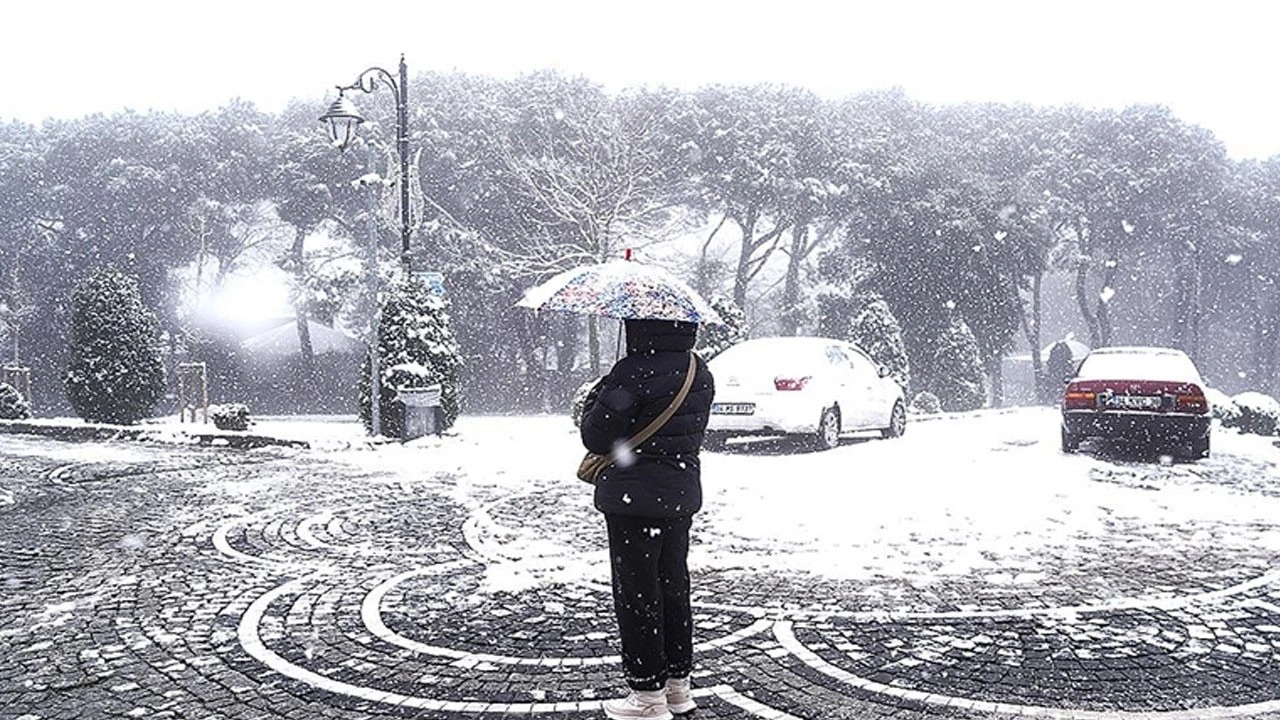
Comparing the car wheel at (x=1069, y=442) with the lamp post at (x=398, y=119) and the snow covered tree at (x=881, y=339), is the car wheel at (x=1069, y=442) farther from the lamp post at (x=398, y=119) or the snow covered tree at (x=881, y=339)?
the snow covered tree at (x=881, y=339)

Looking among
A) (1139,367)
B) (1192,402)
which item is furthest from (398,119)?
(1192,402)

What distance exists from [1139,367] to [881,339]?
44.0 ft

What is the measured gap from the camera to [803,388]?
13.8m

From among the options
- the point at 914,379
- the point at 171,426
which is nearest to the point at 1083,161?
the point at 914,379

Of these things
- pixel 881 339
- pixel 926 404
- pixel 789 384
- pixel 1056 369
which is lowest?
pixel 926 404

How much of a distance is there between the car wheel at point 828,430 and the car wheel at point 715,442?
1.35 m

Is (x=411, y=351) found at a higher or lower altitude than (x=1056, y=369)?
higher

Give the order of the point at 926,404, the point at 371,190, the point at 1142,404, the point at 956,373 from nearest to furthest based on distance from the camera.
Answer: the point at 1142,404, the point at 371,190, the point at 926,404, the point at 956,373

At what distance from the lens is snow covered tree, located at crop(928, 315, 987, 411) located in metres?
31.1

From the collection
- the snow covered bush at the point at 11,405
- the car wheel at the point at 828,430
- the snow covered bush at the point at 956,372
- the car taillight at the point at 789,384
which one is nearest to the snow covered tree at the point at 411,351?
the car taillight at the point at 789,384

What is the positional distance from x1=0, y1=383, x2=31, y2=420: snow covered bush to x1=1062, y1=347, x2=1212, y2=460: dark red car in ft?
60.8

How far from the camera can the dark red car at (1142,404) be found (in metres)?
12.9

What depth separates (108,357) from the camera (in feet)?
58.5

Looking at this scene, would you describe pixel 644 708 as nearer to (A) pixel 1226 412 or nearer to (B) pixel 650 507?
(B) pixel 650 507
